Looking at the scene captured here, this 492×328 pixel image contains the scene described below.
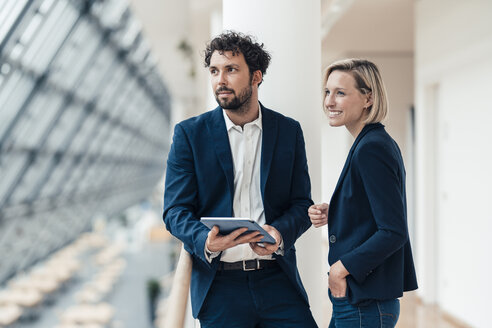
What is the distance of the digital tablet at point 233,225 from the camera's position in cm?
174

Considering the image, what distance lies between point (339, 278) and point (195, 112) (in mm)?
14418

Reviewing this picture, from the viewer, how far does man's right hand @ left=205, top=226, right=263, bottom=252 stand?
1.81 m

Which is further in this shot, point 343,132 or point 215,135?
point 343,132

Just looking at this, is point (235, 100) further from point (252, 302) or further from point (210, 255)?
point (252, 302)

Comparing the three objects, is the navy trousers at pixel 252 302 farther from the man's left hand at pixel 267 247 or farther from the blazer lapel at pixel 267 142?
the blazer lapel at pixel 267 142

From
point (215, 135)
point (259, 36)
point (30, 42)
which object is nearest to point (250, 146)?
point (215, 135)

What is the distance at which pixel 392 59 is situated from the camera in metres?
9.49

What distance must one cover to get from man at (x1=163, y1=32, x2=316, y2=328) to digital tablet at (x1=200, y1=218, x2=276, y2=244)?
3.7 inches

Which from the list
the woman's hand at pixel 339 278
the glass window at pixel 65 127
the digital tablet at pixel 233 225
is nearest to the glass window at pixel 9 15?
the glass window at pixel 65 127

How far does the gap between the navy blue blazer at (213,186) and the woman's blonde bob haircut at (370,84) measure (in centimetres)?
37

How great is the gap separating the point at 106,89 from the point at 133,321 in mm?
5624

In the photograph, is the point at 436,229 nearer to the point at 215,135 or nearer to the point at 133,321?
the point at 215,135

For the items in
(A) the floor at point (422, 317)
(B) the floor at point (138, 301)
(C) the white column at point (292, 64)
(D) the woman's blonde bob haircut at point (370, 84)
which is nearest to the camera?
(D) the woman's blonde bob haircut at point (370, 84)

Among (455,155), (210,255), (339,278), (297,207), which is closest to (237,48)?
(297,207)
